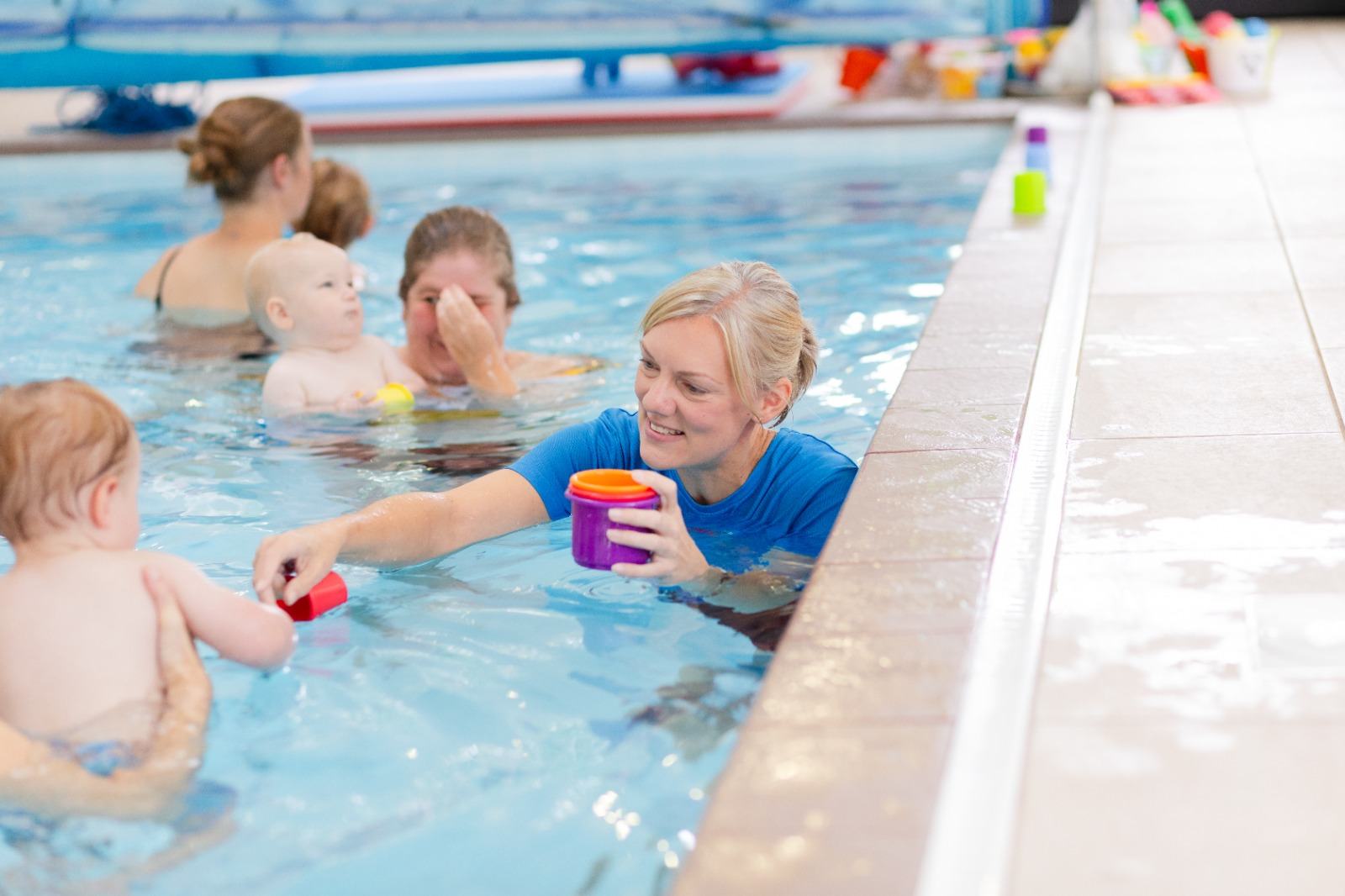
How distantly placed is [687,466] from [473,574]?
0.63m

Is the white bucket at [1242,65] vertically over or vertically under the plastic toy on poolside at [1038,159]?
over

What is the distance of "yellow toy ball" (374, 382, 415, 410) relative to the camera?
14.2 ft

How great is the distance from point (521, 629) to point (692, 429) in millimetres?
551

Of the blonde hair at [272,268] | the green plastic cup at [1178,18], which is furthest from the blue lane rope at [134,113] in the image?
the green plastic cup at [1178,18]

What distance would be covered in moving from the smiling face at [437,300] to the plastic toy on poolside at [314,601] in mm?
1701

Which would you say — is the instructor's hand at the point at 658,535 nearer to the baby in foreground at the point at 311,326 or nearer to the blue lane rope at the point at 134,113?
the baby in foreground at the point at 311,326

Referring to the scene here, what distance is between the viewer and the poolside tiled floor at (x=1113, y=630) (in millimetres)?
1704

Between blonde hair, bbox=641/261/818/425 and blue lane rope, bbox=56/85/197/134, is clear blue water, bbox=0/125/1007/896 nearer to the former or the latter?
blonde hair, bbox=641/261/818/425

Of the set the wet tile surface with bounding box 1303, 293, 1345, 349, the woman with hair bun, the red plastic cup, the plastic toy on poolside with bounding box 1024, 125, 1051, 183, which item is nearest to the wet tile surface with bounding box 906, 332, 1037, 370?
the wet tile surface with bounding box 1303, 293, 1345, 349

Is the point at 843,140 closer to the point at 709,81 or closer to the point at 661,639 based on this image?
the point at 709,81

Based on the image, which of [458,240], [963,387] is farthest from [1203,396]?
[458,240]

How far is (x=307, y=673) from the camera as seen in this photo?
281cm

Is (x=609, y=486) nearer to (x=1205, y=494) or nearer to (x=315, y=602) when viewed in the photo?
(x=315, y=602)

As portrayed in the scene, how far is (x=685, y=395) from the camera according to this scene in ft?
9.30
